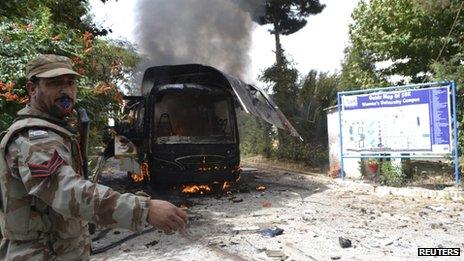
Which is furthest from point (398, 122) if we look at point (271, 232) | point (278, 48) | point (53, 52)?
point (278, 48)

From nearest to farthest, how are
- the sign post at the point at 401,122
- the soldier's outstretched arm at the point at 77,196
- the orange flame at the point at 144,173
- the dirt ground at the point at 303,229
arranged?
1. the soldier's outstretched arm at the point at 77,196
2. the dirt ground at the point at 303,229
3. the sign post at the point at 401,122
4. the orange flame at the point at 144,173

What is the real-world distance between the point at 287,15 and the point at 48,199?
19.0 m

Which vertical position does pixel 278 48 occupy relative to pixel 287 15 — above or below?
below

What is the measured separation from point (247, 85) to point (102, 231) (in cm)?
490

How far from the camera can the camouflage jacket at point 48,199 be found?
1.62m

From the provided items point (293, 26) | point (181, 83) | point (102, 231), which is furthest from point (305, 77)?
point (102, 231)

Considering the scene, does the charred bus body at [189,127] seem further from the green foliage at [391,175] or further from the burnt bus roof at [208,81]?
the green foliage at [391,175]

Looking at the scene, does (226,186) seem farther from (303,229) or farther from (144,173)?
(303,229)

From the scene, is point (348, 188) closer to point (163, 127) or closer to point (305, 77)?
point (163, 127)

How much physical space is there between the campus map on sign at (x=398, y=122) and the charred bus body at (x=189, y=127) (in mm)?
1550

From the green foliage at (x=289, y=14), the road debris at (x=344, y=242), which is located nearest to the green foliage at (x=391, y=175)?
the road debris at (x=344, y=242)

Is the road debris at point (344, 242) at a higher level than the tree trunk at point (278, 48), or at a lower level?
lower

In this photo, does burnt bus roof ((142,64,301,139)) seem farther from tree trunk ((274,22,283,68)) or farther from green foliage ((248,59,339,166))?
tree trunk ((274,22,283,68))

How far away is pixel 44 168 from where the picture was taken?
1643mm
